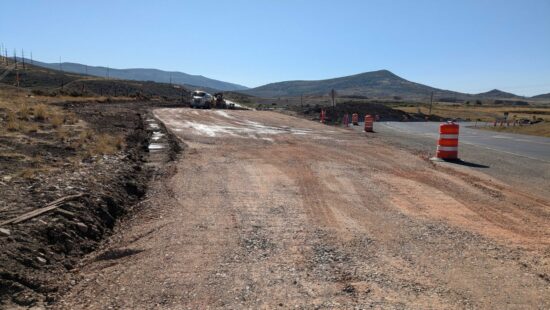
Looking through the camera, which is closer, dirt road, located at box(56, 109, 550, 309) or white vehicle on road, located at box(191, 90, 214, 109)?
dirt road, located at box(56, 109, 550, 309)

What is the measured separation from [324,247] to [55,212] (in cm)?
374

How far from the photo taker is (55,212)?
666cm

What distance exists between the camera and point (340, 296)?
4574 millimetres

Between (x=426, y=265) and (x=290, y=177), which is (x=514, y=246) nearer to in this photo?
(x=426, y=265)

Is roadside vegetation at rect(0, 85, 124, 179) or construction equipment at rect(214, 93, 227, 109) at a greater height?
construction equipment at rect(214, 93, 227, 109)

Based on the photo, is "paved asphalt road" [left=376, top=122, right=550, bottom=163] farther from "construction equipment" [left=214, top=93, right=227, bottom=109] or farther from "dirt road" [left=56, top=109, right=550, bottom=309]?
"construction equipment" [left=214, top=93, right=227, bottom=109]

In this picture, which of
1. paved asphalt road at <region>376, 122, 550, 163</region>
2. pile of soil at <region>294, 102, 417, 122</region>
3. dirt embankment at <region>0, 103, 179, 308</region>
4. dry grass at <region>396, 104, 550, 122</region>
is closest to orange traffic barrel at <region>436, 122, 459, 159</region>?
paved asphalt road at <region>376, 122, 550, 163</region>

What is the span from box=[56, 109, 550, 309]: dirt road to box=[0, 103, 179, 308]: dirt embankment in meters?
0.35

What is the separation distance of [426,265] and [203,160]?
920 centimetres

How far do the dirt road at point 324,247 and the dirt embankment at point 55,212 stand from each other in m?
0.35

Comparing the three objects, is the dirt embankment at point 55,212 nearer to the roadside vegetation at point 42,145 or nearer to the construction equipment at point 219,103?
the roadside vegetation at point 42,145

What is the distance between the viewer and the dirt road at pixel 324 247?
4605 mm

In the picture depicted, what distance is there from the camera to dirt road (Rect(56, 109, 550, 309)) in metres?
4.61

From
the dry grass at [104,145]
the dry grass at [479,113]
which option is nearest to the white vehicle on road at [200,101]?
the dry grass at [479,113]
